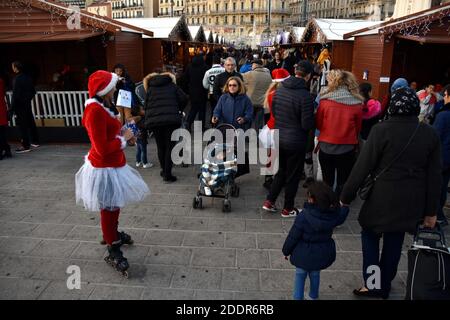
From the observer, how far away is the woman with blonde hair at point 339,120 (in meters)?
3.98

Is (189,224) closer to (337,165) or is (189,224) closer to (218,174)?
(218,174)

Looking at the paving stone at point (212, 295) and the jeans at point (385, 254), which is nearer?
the jeans at point (385, 254)

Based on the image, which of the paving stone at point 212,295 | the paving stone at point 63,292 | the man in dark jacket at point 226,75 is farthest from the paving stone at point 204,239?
the man in dark jacket at point 226,75

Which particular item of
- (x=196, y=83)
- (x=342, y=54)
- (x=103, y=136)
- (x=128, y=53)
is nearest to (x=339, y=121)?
(x=103, y=136)

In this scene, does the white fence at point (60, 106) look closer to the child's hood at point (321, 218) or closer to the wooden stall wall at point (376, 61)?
the wooden stall wall at point (376, 61)

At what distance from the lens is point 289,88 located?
13.9 ft

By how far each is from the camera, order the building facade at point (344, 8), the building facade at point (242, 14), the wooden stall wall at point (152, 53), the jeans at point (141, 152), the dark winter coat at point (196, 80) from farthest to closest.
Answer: the building facade at point (242, 14), the building facade at point (344, 8), the wooden stall wall at point (152, 53), the dark winter coat at point (196, 80), the jeans at point (141, 152)

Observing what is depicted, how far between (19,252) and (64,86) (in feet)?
22.3

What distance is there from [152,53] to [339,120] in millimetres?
8614

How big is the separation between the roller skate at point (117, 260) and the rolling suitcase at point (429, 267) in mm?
2444

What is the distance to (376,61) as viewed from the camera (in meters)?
8.52
